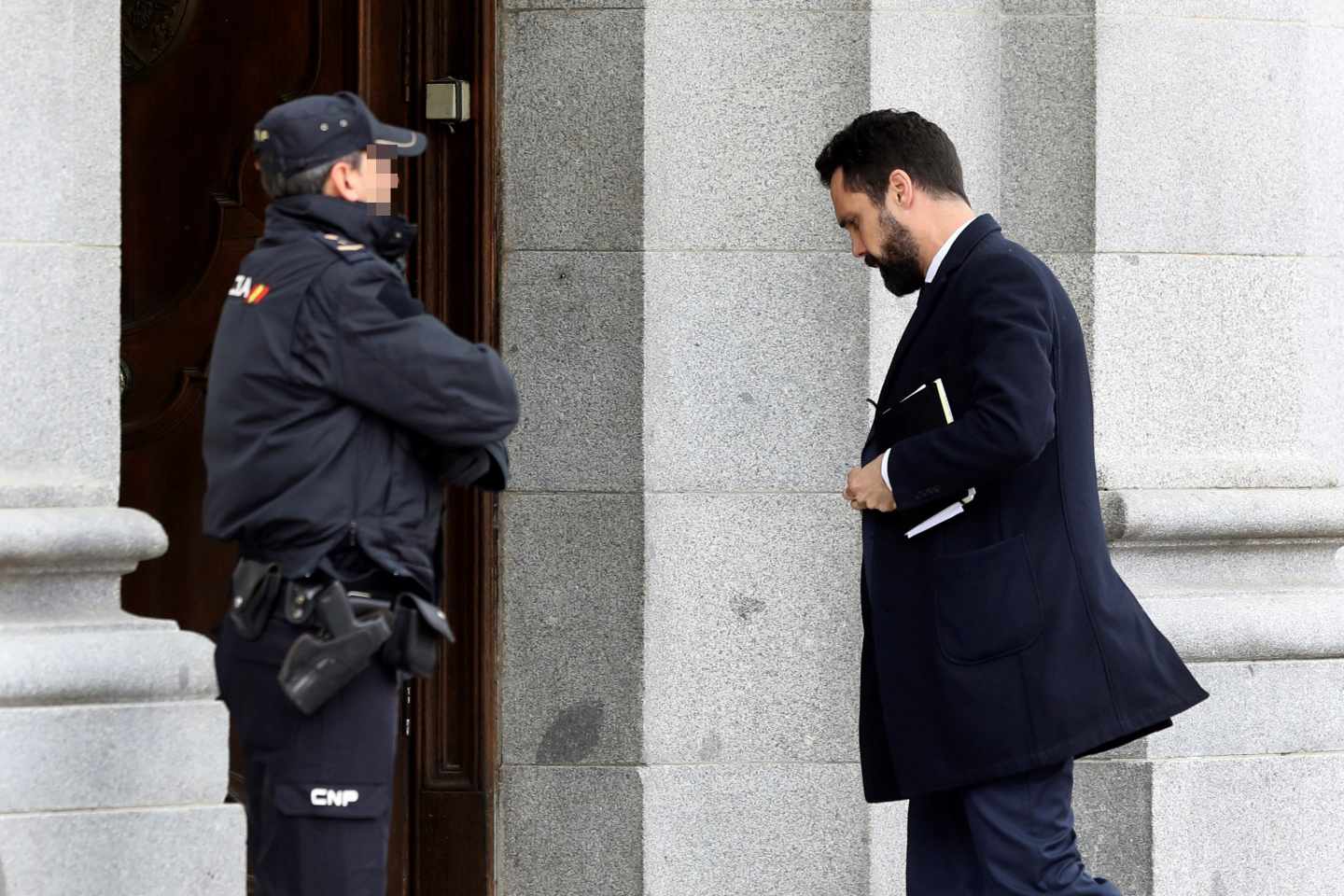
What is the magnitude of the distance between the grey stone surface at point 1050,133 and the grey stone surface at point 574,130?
1.02 metres

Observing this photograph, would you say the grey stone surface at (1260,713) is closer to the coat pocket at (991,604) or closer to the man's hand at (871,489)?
the coat pocket at (991,604)

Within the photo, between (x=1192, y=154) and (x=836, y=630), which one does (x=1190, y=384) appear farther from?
(x=836, y=630)

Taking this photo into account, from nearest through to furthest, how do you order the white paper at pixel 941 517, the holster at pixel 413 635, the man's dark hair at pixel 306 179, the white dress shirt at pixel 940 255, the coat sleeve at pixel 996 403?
the holster at pixel 413 635 < the man's dark hair at pixel 306 179 < the coat sleeve at pixel 996 403 < the white paper at pixel 941 517 < the white dress shirt at pixel 940 255

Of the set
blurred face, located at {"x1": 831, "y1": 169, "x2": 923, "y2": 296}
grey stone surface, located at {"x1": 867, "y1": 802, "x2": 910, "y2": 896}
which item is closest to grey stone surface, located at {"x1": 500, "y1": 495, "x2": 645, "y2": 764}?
grey stone surface, located at {"x1": 867, "y1": 802, "x2": 910, "y2": 896}

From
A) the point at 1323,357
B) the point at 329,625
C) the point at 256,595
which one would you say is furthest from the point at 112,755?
the point at 1323,357

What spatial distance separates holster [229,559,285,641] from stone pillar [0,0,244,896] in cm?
95

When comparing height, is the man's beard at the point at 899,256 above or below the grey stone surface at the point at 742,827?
above

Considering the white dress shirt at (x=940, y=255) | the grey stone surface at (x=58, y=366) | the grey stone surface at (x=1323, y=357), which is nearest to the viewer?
the white dress shirt at (x=940, y=255)

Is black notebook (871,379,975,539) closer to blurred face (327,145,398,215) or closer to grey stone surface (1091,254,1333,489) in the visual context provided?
blurred face (327,145,398,215)

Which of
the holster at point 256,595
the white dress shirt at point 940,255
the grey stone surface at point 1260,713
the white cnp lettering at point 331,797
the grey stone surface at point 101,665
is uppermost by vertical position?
the white dress shirt at point 940,255

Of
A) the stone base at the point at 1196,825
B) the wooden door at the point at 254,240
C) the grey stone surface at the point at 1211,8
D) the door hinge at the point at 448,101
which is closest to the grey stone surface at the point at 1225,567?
the stone base at the point at 1196,825

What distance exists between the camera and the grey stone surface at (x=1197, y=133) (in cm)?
546

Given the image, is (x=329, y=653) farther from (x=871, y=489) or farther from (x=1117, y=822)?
(x=1117, y=822)

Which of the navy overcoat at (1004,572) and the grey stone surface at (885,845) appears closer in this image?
the navy overcoat at (1004,572)
